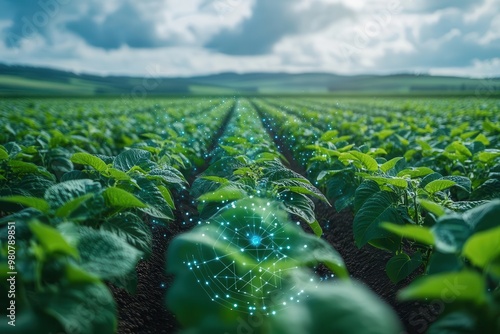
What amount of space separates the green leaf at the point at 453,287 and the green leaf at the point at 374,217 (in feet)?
5.09

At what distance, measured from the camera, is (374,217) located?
2887 mm

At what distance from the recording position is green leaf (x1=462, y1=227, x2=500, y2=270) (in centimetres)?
126

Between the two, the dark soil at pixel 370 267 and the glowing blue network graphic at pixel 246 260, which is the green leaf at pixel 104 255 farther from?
the dark soil at pixel 370 267

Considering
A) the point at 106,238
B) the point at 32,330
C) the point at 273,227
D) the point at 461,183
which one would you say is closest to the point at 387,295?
the point at 461,183

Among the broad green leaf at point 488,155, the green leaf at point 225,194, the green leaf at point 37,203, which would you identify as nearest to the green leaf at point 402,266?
the green leaf at point 225,194

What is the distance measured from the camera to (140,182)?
2.77m

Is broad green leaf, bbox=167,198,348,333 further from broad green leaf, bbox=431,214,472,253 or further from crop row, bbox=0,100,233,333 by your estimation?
broad green leaf, bbox=431,214,472,253

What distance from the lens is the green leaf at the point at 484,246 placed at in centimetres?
126

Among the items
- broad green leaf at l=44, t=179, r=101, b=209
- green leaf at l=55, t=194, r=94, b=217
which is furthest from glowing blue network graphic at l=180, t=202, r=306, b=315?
broad green leaf at l=44, t=179, r=101, b=209

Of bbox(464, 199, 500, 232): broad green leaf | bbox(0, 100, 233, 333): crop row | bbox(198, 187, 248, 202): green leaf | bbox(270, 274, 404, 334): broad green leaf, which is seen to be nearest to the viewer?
bbox(270, 274, 404, 334): broad green leaf

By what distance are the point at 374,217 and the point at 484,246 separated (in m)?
1.59

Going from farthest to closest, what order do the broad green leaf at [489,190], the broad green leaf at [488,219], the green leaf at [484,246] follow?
the broad green leaf at [489,190] < the broad green leaf at [488,219] < the green leaf at [484,246]

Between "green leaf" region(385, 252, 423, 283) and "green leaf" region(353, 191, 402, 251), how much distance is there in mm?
204

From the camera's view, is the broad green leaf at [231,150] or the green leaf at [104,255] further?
the broad green leaf at [231,150]
